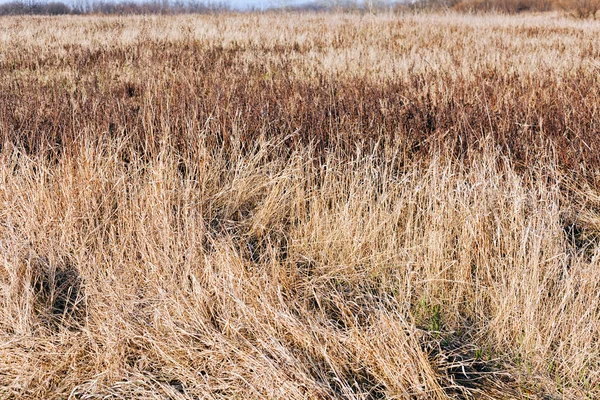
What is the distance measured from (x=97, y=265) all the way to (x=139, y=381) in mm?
715

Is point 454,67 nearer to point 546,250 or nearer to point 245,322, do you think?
point 546,250

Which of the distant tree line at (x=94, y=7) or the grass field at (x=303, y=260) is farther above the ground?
the distant tree line at (x=94, y=7)

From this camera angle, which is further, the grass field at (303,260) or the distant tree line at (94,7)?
the distant tree line at (94,7)

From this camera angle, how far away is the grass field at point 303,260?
5.53 feet

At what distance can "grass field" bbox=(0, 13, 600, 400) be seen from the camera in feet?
5.53

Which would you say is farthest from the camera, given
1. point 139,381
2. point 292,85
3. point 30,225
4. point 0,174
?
point 292,85

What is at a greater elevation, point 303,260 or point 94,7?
point 94,7

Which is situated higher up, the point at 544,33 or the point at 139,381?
the point at 544,33

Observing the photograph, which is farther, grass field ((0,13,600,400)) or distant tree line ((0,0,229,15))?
distant tree line ((0,0,229,15))

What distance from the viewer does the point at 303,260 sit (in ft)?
7.86

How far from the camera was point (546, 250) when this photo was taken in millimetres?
2143

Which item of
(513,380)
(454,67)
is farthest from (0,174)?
(454,67)

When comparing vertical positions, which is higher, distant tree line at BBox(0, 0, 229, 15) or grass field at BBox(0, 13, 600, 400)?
distant tree line at BBox(0, 0, 229, 15)

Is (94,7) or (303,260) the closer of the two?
(303,260)
